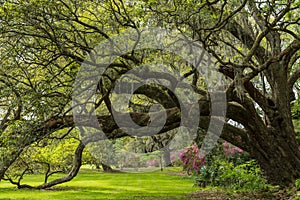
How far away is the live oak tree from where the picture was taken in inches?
282

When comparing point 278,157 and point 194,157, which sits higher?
point 194,157

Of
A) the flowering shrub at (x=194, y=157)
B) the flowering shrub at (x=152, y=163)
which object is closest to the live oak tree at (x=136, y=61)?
the flowering shrub at (x=194, y=157)

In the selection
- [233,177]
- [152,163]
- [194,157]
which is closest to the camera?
[233,177]

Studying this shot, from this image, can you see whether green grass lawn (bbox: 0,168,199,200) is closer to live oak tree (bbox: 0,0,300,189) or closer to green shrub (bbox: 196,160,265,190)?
green shrub (bbox: 196,160,265,190)

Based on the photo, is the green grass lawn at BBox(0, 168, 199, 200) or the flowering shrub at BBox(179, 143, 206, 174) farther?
the flowering shrub at BBox(179, 143, 206, 174)

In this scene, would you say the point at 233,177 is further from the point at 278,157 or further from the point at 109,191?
the point at 109,191

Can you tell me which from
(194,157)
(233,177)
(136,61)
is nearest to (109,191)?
(194,157)

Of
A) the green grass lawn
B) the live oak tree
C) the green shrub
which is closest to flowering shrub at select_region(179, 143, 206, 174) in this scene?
the green grass lawn

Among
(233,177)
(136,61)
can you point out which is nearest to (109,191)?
(233,177)

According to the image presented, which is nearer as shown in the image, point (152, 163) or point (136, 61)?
point (136, 61)

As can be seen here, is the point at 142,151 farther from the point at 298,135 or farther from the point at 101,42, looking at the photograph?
the point at 101,42

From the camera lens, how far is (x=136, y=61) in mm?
9094

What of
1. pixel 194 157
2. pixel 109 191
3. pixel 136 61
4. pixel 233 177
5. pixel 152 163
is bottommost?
pixel 109 191

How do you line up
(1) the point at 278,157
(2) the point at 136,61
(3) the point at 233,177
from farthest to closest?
(3) the point at 233,177
(1) the point at 278,157
(2) the point at 136,61
